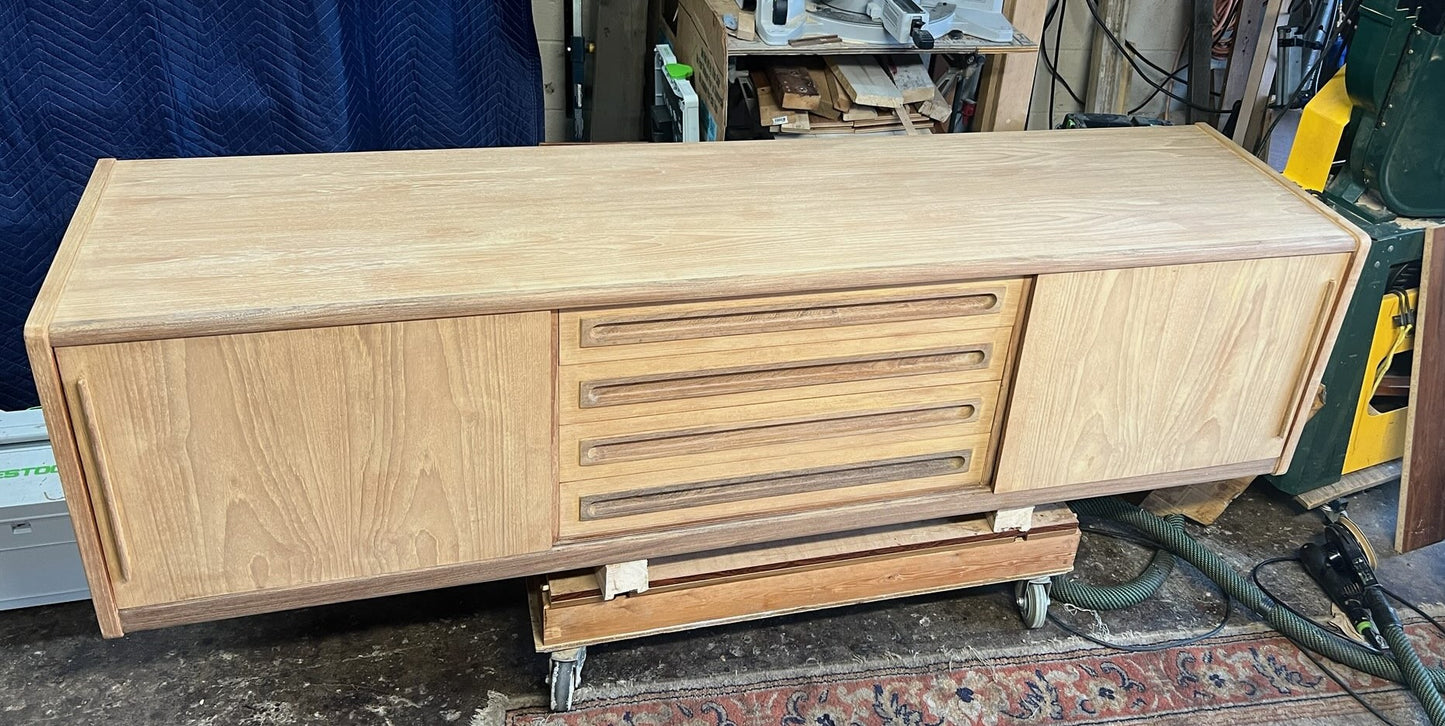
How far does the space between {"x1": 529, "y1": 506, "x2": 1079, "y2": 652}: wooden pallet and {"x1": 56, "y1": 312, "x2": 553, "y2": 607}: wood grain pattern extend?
0.58 ft

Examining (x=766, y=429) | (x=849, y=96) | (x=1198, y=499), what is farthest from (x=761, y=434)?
(x=1198, y=499)

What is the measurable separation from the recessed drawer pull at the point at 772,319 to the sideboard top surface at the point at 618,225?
5 cm

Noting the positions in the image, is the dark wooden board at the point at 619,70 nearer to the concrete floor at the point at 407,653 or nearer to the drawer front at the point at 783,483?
the concrete floor at the point at 407,653

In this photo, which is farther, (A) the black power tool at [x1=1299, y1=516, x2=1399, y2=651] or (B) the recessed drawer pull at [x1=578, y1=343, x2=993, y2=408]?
(A) the black power tool at [x1=1299, y1=516, x2=1399, y2=651]

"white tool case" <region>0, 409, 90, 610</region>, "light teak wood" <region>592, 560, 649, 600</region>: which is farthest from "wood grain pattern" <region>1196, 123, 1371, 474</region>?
"white tool case" <region>0, 409, 90, 610</region>

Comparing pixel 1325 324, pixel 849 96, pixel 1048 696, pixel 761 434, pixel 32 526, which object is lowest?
pixel 1048 696

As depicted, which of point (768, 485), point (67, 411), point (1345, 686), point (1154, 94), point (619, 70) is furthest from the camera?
point (1154, 94)

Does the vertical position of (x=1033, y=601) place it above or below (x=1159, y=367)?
below

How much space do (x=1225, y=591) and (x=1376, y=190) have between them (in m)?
0.69

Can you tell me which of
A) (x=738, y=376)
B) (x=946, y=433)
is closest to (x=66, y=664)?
(x=738, y=376)

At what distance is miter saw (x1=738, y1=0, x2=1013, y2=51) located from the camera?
1977mm

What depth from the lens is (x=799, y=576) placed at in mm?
1635

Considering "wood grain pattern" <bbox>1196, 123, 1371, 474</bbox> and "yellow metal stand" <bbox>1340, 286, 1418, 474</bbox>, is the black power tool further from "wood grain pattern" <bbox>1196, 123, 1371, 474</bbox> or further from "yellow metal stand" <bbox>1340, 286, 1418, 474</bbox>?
"wood grain pattern" <bbox>1196, 123, 1371, 474</bbox>

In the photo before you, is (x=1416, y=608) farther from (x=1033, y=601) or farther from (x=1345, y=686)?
(x=1033, y=601)
